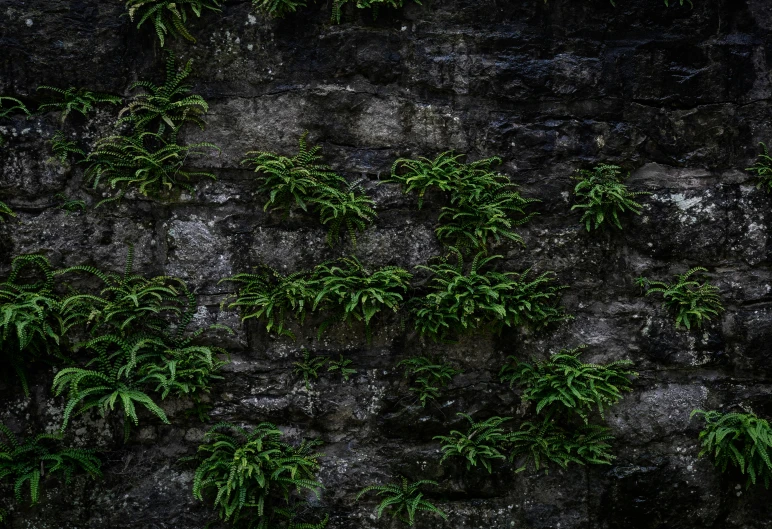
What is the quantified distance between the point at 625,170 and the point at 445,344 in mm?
1795

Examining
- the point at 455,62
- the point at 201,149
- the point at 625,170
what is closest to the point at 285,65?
the point at 201,149

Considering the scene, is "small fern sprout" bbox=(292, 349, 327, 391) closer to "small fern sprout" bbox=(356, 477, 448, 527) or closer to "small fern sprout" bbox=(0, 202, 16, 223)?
"small fern sprout" bbox=(356, 477, 448, 527)

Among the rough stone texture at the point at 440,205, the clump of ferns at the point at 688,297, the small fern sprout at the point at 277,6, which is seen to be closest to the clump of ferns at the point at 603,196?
the rough stone texture at the point at 440,205

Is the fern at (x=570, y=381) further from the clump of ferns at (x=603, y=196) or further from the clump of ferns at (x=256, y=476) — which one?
the clump of ferns at (x=256, y=476)

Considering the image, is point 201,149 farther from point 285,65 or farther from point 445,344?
point 445,344

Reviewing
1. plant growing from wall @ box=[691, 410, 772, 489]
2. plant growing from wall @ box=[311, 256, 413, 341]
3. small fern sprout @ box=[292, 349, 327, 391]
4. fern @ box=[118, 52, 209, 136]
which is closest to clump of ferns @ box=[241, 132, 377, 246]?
plant growing from wall @ box=[311, 256, 413, 341]

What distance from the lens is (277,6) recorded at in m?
4.14

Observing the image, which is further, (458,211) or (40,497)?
(458,211)

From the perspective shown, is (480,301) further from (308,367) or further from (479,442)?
(308,367)

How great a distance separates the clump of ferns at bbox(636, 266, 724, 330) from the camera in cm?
425

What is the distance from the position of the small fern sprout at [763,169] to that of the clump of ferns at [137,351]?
395cm

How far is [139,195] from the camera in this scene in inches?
163

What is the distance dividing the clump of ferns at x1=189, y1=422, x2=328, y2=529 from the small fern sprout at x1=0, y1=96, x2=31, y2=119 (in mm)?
2426

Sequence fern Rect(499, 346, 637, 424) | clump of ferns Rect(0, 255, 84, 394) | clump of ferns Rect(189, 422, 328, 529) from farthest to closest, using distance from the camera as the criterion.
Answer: fern Rect(499, 346, 637, 424) → clump of ferns Rect(189, 422, 328, 529) → clump of ferns Rect(0, 255, 84, 394)
